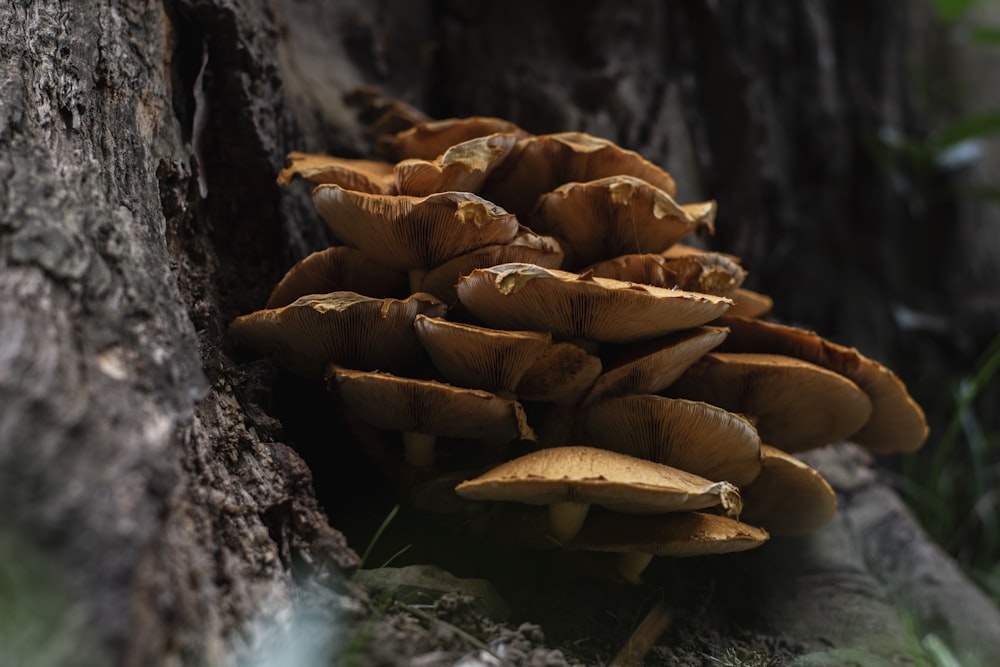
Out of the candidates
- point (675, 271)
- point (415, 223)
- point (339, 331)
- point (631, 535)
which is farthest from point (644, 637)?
point (415, 223)

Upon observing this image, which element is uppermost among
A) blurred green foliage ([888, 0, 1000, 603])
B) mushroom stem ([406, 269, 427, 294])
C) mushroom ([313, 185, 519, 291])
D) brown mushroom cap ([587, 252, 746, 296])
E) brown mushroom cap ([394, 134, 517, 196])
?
brown mushroom cap ([394, 134, 517, 196])

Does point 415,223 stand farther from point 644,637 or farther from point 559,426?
point 644,637

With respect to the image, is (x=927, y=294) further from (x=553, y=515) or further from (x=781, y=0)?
(x=553, y=515)

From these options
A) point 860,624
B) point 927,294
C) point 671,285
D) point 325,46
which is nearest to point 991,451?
point 927,294

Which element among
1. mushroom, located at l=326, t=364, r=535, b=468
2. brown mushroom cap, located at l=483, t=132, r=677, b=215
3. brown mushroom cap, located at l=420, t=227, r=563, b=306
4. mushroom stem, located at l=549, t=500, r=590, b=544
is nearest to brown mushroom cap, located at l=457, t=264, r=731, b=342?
brown mushroom cap, located at l=420, t=227, r=563, b=306

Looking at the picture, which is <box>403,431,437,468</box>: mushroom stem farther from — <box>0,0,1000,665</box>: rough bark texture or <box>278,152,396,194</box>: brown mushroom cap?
<box>278,152,396,194</box>: brown mushroom cap

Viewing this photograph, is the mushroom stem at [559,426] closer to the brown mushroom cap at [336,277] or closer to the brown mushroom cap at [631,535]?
the brown mushroom cap at [631,535]
